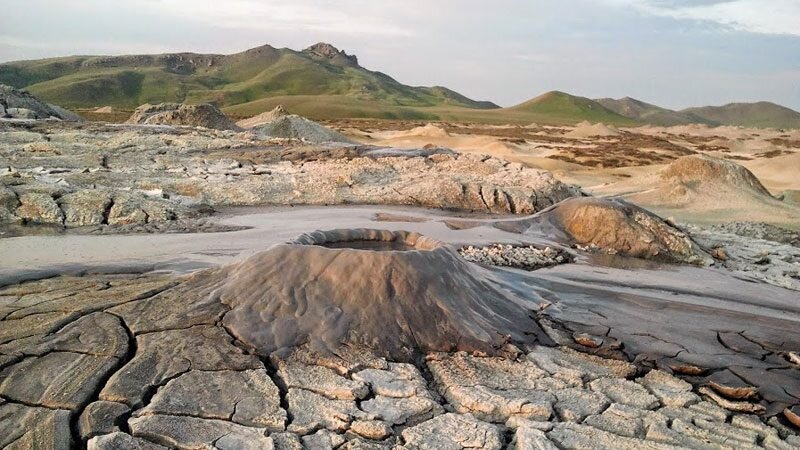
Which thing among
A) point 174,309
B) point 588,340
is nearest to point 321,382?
point 174,309

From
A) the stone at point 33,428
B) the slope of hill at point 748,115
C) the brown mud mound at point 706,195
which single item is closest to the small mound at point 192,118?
the brown mud mound at point 706,195

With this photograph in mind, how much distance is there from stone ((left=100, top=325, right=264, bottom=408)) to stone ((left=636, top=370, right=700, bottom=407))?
180 cm

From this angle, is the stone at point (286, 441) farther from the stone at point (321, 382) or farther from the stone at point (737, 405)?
the stone at point (737, 405)

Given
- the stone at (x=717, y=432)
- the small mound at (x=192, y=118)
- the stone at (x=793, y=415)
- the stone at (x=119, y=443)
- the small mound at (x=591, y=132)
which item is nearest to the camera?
the stone at (x=119, y=443)

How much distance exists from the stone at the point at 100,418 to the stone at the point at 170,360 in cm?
5

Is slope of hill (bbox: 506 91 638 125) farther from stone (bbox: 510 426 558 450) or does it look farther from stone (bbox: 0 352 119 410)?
stone (bbox: 0 352 119 410)

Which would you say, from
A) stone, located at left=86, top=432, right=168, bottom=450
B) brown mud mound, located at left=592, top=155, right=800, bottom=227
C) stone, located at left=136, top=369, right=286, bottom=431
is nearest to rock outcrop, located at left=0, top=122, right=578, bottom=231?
brown mud mound, located at left=592, top=155, right=800, bottom=227

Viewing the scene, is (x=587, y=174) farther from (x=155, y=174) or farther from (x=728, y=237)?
(x=155, y=174)

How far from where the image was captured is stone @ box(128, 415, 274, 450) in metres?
2.33

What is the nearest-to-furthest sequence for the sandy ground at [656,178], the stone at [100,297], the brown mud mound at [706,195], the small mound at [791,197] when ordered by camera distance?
1. the stone at [100,297]
2. the brown mud mound at [706,195]
3. the sandy ground at [656,178]
4. the small mound at [791,197]

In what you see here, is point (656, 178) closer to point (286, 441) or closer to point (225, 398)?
point (225, 398)

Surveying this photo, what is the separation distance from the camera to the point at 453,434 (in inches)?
99.6

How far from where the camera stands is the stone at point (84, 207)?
6398 mm

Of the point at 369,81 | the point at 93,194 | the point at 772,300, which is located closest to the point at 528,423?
the point at 772,300
